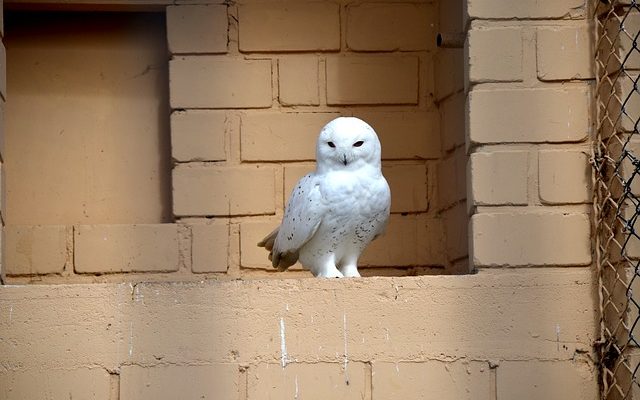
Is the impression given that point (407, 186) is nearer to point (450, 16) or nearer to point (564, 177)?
point (450, 16)

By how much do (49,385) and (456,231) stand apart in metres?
1.11

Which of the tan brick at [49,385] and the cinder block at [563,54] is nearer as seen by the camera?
the tan brick at [49,385]

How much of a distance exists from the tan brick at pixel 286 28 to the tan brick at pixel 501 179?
2.44 feet

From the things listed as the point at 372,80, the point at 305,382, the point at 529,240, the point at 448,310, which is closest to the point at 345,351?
the point at 305,382

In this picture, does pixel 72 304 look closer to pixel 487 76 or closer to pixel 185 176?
pixel 185 176

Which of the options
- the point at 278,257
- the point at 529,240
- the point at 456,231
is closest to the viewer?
the point at 529,240

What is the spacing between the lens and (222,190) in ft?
13.1

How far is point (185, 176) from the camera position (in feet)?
13.0

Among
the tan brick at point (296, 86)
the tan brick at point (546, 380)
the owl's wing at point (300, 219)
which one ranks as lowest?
the tan brick at point (546, 380)

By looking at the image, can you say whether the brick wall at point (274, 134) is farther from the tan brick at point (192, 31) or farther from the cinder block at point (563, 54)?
the cinder block at point (563, 54)

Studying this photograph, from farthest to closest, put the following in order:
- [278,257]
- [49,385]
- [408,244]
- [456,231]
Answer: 1. [408,244]
2. [456,231]
3. [278,257]
4. [49,385]

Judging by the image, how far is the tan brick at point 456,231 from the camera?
3.88 m

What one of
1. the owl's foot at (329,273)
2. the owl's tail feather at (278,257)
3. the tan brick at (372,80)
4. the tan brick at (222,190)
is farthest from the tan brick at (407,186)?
the owl's foot at (329,273)

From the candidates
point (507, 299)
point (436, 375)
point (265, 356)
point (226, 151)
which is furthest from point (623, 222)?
point (226, 151)
